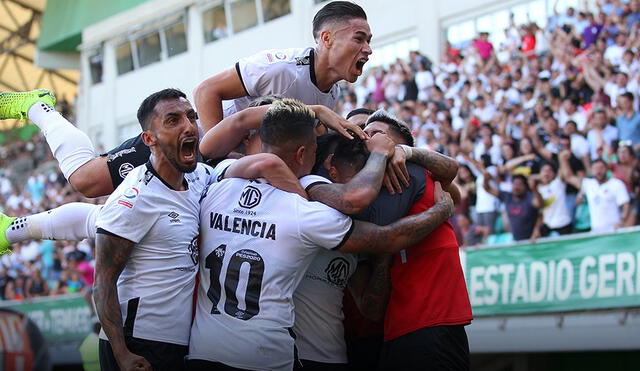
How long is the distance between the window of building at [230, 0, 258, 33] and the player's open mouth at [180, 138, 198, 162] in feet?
74.5

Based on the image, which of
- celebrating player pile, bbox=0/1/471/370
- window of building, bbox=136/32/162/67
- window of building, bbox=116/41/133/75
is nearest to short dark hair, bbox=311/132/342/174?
celebrating player pile, bbox=0/1/471/370

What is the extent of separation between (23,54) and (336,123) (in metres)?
37.9

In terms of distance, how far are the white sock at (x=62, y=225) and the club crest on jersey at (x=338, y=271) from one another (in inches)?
51.6

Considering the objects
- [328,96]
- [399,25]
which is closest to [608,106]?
[328,96]

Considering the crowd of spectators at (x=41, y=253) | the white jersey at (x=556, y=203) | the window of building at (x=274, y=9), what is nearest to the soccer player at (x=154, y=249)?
the white jersey at (x=556, y=203)

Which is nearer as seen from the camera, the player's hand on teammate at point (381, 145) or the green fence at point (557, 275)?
the player's hand on teammate at point (381, 145)

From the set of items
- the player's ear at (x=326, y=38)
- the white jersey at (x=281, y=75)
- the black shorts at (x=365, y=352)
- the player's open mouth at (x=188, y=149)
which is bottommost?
the black shorts at (x=365, y=352)

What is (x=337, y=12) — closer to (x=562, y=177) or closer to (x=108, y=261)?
(x=108, y=261)

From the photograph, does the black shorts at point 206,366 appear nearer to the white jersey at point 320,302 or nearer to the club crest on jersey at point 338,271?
the white jersey at point 320,302

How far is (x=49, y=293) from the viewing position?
64.8 feet

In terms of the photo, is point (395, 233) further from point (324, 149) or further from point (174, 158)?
point (174, 158)

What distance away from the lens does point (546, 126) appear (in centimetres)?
1229

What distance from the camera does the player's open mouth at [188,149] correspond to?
4941 mm

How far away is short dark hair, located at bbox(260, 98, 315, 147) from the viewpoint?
489cm
